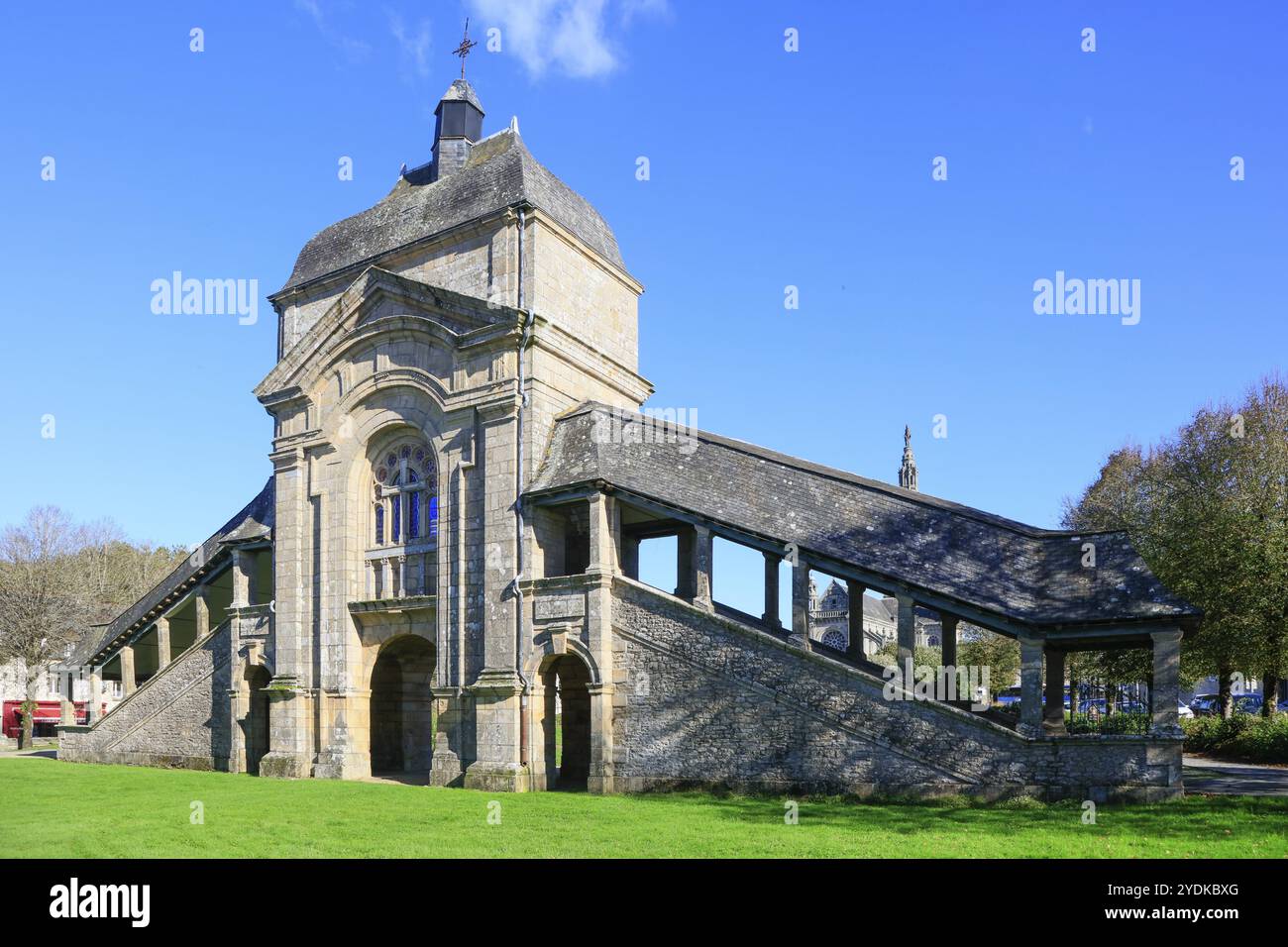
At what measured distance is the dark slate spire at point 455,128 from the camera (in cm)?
2756

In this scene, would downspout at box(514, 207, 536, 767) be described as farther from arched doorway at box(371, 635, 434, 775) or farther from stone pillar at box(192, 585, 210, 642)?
stone pillar at box(192, 585, 210, 642)

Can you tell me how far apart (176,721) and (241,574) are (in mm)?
5393

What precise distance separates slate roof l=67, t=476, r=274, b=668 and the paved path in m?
23.7

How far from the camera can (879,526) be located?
18297 millimetres

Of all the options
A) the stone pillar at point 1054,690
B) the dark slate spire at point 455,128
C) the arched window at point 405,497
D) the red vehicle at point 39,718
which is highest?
the dark slate spire at point 455,128

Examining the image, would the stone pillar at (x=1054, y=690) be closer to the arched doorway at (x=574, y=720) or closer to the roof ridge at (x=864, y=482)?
the roof ridge at (x=864, y=482)

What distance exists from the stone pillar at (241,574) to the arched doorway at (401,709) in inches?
194

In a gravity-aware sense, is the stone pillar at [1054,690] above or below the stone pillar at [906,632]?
below

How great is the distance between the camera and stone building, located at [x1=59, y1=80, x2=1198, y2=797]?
54.6 ft

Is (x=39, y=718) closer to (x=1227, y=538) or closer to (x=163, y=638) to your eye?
(x=163, y=638)

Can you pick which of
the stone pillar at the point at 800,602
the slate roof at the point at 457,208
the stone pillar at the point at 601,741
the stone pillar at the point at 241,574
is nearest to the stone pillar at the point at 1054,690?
the stone pillar at the point at 800,602

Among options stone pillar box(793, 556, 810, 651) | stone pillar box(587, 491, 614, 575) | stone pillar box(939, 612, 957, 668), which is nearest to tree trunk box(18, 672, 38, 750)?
stone pillar box(587, 491, 614, 575)

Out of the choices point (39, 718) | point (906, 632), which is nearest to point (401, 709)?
point (906, 632)
